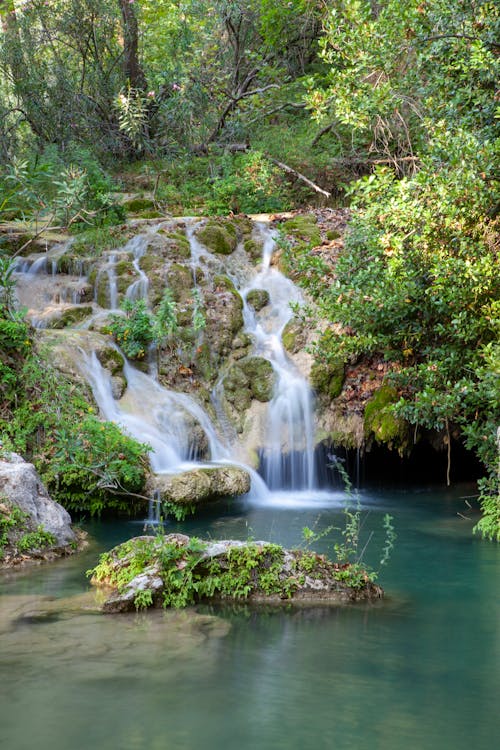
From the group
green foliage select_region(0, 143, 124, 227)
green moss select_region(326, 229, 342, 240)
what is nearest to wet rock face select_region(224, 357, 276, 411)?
green moss select_region(326, 229, 342, 240)

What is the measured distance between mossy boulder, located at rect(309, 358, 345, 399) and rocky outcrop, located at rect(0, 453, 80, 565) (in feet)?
17.3

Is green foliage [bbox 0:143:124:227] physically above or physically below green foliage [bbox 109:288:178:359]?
above

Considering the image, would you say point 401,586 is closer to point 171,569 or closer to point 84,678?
point 171,569

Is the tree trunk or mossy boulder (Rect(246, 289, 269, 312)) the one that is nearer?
mossy boulder (Rect(246, 289, 269, 312))

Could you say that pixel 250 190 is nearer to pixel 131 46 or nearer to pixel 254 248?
pixel 254 248

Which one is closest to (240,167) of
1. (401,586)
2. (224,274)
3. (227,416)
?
(224,274)

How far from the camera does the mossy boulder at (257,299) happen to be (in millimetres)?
13711

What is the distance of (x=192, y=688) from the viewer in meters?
4.68

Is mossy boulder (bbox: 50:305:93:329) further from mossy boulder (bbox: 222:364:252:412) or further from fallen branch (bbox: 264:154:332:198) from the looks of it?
fallen branch (bbox: 264:154:332:198)

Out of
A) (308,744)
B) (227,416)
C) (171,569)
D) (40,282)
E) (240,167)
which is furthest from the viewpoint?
(240,167)

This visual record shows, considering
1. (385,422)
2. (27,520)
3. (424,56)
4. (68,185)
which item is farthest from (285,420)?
(68,185)

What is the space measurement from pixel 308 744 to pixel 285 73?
21930 millimetres

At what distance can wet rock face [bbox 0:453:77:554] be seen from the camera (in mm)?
7691

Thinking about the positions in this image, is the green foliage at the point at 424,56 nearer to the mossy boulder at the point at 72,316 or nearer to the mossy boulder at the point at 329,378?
the mossy boulder at the point at 329,378
